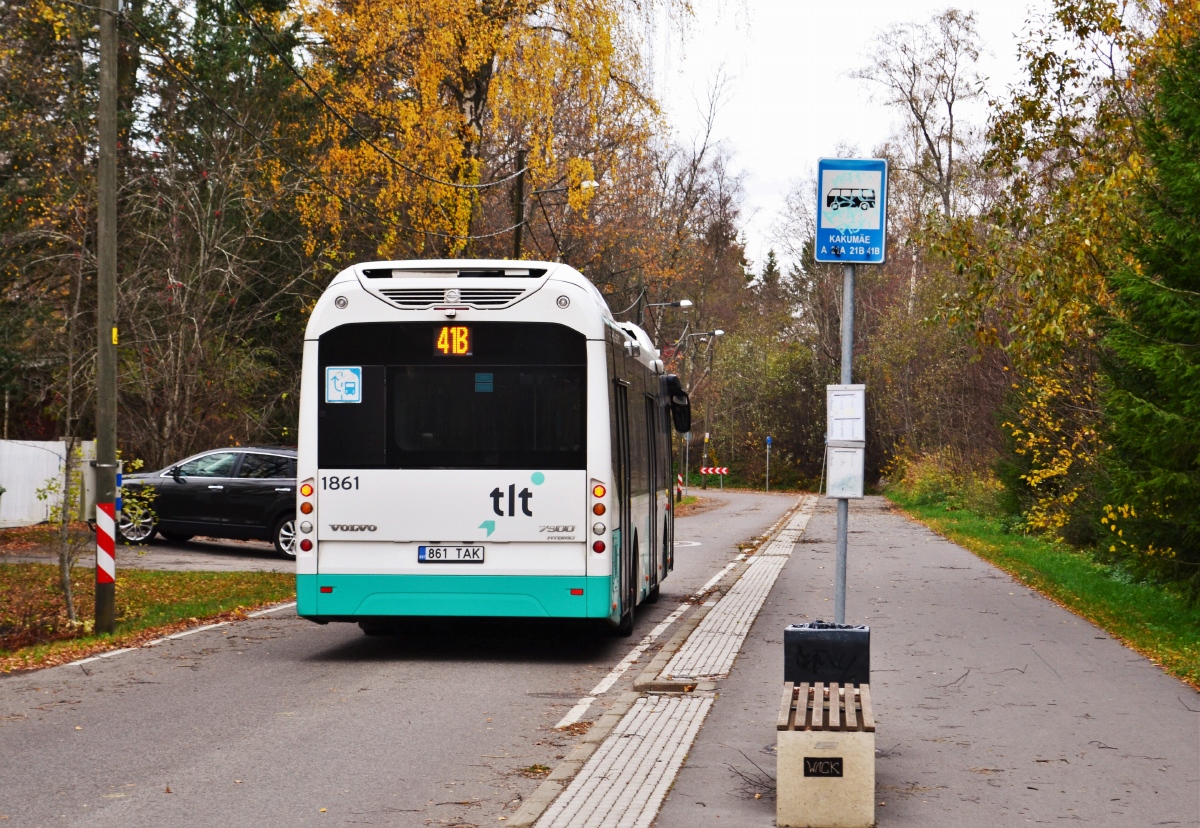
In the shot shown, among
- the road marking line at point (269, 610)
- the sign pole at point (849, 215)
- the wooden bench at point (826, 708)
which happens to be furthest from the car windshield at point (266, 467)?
the wooden bench at point (826, 708)

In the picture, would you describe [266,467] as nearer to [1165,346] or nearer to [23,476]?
[23,476]

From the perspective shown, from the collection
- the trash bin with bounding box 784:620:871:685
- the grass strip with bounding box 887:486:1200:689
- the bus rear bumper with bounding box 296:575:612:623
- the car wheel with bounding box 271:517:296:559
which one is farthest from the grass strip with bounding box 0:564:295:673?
the grass strip with bounding box 887:486:1200:689

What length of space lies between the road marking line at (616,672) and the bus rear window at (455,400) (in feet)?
5.82

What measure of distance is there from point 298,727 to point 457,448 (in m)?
3.40

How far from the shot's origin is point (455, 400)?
1186 centimetres

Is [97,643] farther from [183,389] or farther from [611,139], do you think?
[611,139]

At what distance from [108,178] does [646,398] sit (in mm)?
6012

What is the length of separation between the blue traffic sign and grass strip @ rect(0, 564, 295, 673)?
740cm

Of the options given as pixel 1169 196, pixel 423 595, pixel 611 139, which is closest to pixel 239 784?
pixel 423 595

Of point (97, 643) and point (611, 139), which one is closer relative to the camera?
point (97, 643)

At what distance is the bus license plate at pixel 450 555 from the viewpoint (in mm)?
11656

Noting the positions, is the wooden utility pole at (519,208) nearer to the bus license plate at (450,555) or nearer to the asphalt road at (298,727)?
the asphalt road at (298,727)

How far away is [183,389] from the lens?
28.2 m

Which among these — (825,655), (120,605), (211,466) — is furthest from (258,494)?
(825,655)
